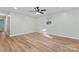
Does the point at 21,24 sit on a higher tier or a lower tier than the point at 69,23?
higher

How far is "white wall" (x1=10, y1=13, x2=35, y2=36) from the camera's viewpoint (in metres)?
3.34

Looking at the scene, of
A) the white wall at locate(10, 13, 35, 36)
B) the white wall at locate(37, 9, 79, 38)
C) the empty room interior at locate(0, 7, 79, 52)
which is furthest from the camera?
the white wall at locate(37, 9, 79, 38)

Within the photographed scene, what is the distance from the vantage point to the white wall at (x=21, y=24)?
3.34 meters

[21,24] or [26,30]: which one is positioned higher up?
[21,24]

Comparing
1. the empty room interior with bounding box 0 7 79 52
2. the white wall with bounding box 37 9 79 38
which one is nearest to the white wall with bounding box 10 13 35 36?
the empty room interior with bounding box 0 7 79 52

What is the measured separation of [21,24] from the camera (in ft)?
11.5

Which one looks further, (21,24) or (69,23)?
(69,23)

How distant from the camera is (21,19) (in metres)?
3.50

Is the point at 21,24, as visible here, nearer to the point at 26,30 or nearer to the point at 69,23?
the point at 26,30

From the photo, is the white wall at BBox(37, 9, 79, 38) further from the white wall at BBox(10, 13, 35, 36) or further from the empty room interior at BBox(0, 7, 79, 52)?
the white wall at BBox(10, 13, 35, 36)

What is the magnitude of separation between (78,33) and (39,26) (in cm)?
264

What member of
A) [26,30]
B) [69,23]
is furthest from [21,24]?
[69,23]

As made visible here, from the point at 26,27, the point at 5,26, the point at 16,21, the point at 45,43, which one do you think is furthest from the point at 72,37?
the point at 5,26
